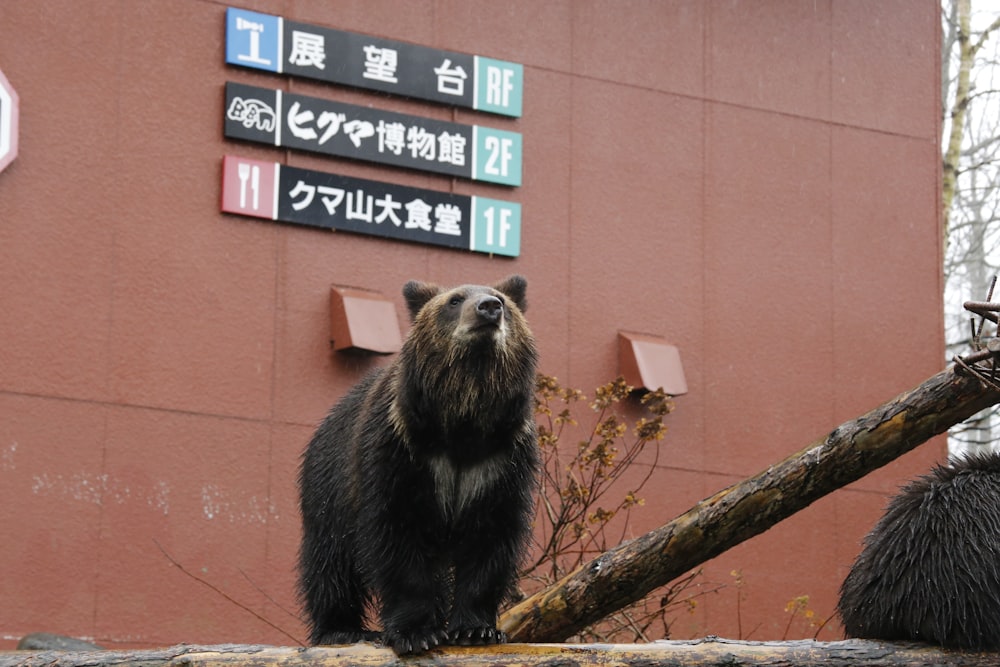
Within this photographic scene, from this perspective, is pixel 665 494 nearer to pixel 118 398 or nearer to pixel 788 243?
pixel 788 243

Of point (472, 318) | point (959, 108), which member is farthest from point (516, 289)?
point (959, 108)

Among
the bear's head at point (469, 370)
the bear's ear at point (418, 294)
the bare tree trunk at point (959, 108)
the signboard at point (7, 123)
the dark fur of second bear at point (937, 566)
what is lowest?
the dark fur of second bear at point (937, 566)

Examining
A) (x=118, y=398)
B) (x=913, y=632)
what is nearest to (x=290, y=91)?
(x=118, y=398)

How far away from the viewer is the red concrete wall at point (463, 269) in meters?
11.1

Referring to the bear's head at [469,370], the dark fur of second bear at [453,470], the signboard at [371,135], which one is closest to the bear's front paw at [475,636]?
the dark fur of second bear at [453,470]

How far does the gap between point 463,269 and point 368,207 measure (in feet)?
3.04

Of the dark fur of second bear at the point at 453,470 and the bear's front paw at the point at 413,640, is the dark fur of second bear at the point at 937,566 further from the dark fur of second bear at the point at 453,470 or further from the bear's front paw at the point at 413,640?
the bear's front paw at the point at 413,640

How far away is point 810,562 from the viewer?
13531 millimetres

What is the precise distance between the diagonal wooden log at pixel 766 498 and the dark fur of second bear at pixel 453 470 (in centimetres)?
33

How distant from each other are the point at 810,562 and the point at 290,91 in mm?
6083

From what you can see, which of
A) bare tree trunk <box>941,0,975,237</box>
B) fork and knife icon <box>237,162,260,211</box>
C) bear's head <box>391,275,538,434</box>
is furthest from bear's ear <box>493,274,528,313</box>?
bare tree trunk <box>941,0,975,237</box>

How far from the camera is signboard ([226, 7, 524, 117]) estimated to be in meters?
11.9

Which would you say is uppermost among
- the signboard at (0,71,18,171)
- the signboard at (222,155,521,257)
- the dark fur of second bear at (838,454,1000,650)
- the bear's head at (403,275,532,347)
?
the signboard at (0,71,18,171)

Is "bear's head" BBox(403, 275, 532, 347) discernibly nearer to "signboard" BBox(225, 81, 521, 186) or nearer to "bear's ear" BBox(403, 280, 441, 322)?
"bear's ear" BBox(403, 280, 441, 322)
